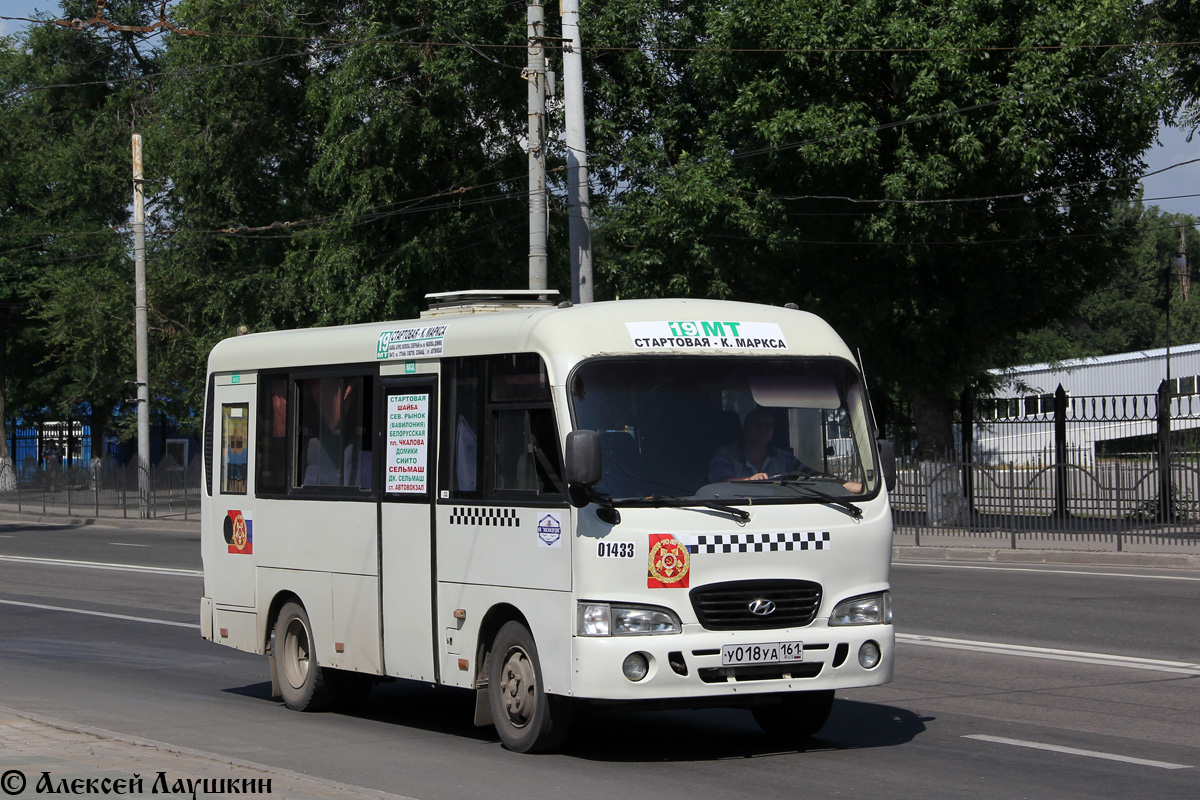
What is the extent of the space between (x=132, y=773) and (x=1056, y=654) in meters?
8.01

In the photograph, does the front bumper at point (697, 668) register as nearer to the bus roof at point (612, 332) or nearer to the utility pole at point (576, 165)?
the bus roof at point (612, 332)

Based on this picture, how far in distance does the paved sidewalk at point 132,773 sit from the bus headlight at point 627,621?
4.99 ft

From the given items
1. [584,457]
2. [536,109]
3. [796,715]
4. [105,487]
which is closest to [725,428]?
[584,457]

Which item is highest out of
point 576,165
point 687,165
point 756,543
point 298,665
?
point 687,165

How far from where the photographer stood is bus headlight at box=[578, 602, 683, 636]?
7836 mm

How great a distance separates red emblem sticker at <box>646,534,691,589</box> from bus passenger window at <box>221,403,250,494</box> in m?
4.53

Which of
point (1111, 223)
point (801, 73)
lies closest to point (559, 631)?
point (801, 73)

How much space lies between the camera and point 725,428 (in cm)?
843

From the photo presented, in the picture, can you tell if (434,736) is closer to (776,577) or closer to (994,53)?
(776,577)

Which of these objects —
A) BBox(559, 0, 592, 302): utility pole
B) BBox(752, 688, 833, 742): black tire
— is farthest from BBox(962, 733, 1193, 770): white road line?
BBox(559, 0, 592, 302): utility pole

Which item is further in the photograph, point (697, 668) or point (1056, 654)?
point (1056, 654)

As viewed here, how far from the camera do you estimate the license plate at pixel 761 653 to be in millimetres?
7895

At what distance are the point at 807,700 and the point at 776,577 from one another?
3.77ft

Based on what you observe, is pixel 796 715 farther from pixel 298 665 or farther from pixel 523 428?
pixel 298 665
